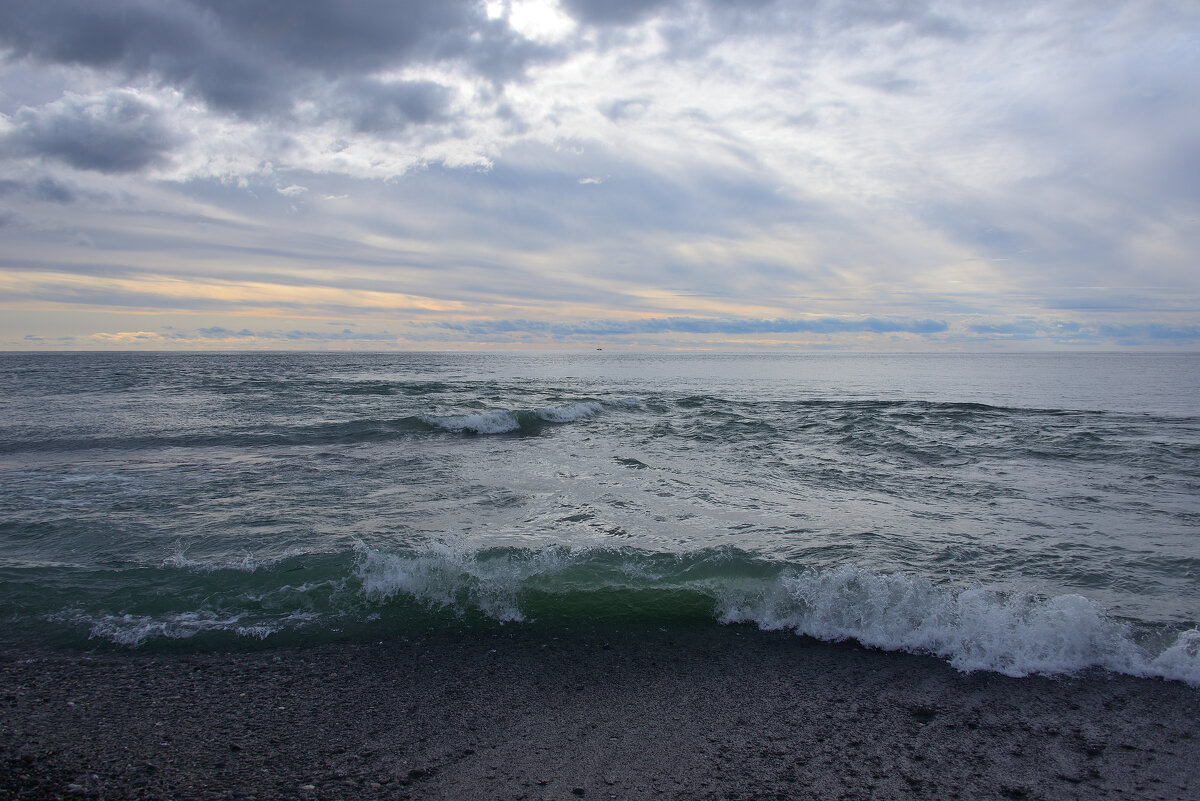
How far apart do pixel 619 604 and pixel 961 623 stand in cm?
317

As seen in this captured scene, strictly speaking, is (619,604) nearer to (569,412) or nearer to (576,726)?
(576,726)

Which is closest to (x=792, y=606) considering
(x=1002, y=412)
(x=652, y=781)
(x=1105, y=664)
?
(x=1105, y=664)

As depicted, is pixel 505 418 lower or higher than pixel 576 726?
higher

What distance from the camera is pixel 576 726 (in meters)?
4.07

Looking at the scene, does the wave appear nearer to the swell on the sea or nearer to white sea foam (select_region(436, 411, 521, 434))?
white sea foam (select_region(436, 411, 521, 434))

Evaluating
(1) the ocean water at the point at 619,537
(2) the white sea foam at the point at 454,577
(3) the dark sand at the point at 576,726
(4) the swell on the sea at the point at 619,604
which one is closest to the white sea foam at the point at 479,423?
(1) the ocean water at the point at 619,537

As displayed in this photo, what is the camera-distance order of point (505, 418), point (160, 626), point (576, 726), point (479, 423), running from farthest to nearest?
point (505, 418) < point (479, 423) < point (160, 626) < point (576, 726)

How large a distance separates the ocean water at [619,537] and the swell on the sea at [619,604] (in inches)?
1.1

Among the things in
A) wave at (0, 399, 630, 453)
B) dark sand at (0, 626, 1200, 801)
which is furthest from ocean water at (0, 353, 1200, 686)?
dark sand at (0, 626, 1200, 801)

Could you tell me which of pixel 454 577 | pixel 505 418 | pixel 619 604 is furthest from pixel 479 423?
pixel 619 604

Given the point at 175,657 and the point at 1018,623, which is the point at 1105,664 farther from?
the point at 175,657

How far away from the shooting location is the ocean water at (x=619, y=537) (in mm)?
5496

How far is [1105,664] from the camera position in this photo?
4.88 m

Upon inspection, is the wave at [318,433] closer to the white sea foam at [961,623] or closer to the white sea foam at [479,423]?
the white sea foam at [479,423]
